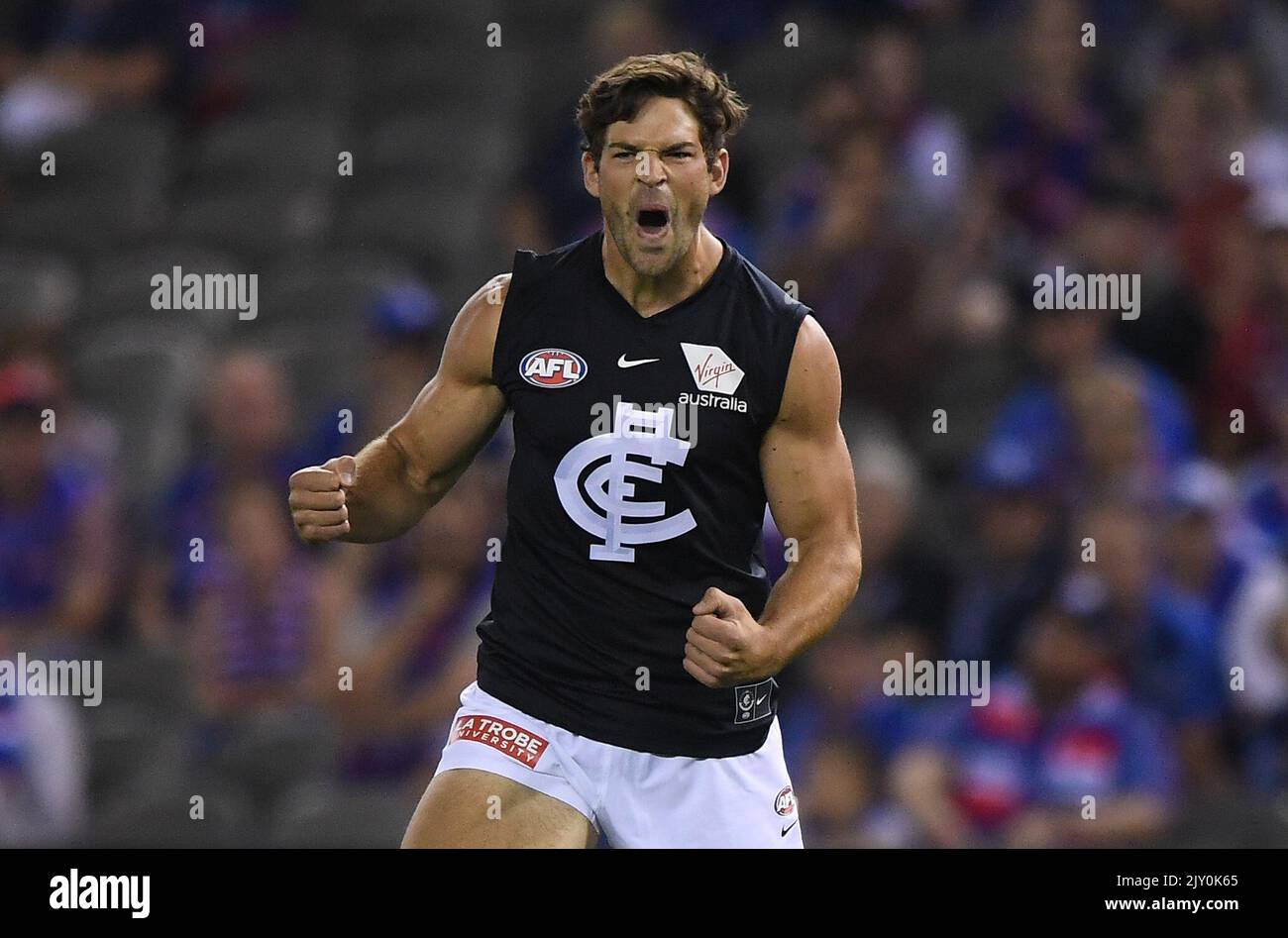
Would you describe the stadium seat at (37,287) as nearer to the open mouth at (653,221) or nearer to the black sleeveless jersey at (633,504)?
the black sleeveless jersey at (633,504)

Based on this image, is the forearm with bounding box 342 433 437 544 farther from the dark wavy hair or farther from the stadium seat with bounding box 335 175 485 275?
the stadium seat with bounding box 335 175 485 275

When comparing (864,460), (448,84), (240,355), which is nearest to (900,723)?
(864,460)

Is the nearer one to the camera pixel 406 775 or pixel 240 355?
pixel 406 775

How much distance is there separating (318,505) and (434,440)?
14.2 inches

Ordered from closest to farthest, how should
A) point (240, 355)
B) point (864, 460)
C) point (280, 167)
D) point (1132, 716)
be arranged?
1. point (1132, 716)
2. point (864, 460)
3. point (240, 355)
4. point (280, 167)

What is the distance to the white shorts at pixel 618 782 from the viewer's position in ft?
13.2

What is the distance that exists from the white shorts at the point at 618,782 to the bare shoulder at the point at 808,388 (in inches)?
29.3

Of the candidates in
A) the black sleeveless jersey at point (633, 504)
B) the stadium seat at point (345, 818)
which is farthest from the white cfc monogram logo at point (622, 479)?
the stadium seat at point (345, 818)

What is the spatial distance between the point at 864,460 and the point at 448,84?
11.0 ft

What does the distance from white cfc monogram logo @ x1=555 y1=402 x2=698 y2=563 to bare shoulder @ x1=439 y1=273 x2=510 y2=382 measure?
0.31m

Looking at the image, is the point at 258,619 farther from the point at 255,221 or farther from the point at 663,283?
the point at 663,283

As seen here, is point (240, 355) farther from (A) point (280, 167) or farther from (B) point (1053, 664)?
(B) point (1053, 664)

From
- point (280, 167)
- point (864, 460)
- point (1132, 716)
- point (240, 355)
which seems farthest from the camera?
point (280, 167)

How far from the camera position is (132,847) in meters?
6.30
